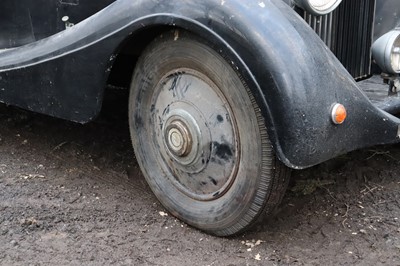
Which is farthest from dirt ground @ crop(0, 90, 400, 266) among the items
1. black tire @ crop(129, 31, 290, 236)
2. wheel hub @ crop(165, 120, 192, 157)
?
wheel hub @ crop(165, 120, 192, 157)

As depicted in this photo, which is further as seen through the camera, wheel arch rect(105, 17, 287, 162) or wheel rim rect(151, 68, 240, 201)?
wheel rim rect(151, 68, 240, 201)

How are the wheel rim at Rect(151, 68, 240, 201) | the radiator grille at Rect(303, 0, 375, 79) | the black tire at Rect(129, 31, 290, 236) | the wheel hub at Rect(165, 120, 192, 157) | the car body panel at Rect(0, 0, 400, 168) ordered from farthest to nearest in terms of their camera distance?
the radiator grille at Rect(303, 0, 375, 79)
the wheel hub at Rect(165, 120, 192, 157)
the wheel rim at Rect(151, 68, 240, 201)
the black tire at Rect(129, 31, 290, 236)
the car body panel at Rect(0, 0, 400, 168)

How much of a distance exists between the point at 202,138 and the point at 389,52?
903 millimetres

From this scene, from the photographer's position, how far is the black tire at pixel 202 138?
2.41 meters

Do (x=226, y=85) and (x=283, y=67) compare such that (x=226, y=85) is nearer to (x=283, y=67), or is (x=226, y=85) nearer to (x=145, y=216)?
(x=283, y=67)

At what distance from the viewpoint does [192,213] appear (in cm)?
271

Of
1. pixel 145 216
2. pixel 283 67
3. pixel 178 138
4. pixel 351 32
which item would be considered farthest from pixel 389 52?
pixel 145 216

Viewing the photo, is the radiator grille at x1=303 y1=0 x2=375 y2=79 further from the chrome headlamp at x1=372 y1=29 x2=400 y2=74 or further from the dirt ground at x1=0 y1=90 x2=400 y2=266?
the dirt ground at x1=0 y1=90 x2=400 y2=266

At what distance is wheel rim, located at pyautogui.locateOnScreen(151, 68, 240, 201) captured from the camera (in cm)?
252

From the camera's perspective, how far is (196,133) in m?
2.60

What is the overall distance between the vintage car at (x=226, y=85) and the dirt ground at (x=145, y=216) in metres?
0.16

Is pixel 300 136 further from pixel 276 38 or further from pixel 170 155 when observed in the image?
pixel 170 155

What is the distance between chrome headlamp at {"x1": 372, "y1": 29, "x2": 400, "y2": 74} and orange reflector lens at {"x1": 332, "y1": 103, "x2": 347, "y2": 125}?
544 millimetres

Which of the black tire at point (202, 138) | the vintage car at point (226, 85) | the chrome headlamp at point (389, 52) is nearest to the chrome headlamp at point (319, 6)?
the vintage car at point (226, 85)
